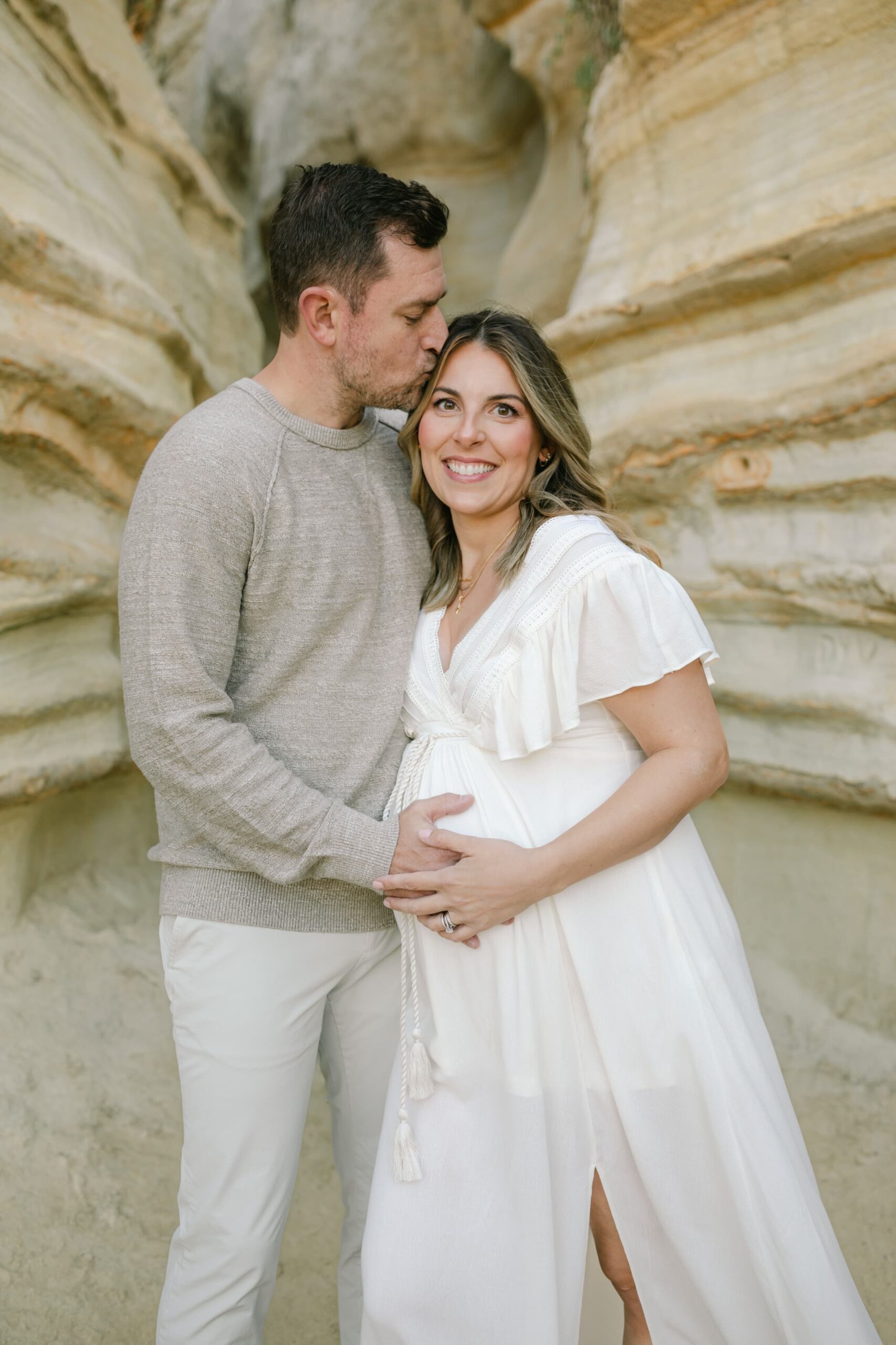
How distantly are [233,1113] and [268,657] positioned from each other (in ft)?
2.76

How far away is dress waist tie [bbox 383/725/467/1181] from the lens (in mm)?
1726

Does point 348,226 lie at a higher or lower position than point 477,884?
higher

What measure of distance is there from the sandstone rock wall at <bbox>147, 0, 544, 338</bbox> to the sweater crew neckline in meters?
3.94

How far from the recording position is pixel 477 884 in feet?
5.51

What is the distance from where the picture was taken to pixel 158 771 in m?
1.77

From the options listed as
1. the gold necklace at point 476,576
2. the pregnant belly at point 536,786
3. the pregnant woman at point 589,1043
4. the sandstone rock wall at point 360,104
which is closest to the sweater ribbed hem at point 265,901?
the pregnant woman at point 589,1043

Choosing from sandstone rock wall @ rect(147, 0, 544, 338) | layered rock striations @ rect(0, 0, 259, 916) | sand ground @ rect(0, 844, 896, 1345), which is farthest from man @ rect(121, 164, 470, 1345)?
sandstone rock wall @ rect(147, 0, 544, 338)

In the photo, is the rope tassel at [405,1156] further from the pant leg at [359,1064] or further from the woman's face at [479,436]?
the woman's face at [479,436]

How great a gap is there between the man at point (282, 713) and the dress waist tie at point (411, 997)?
2.1 inches

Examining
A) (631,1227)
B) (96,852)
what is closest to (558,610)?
(631,1227)

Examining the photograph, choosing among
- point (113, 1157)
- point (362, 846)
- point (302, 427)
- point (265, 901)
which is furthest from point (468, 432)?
point (113, 1157)

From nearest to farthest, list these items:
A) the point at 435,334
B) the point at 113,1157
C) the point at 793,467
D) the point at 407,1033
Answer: the point at 407,1033 → the point at 435,334 → the point at 113,1157 → the point at 793,467

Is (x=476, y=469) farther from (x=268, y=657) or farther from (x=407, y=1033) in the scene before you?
(x=407, y=1033)

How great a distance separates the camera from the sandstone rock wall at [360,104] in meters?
5.88
